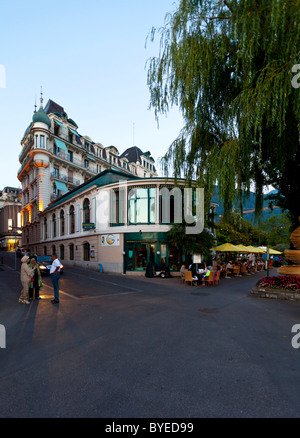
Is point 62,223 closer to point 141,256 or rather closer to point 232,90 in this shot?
point 141,256

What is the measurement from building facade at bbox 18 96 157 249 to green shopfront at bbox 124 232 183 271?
965 inches

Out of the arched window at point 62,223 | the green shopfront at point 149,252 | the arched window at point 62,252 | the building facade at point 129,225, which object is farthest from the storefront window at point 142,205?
the arched window at point 62,252

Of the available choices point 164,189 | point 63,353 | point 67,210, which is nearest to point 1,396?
point 63,353

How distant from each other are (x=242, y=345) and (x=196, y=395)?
2.27m

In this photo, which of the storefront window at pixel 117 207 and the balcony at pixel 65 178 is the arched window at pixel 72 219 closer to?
the storefront window at pixel 117 207

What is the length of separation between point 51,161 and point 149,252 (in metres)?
28.2

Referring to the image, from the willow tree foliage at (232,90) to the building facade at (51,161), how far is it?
34405mm

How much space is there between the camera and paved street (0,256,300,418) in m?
3.22

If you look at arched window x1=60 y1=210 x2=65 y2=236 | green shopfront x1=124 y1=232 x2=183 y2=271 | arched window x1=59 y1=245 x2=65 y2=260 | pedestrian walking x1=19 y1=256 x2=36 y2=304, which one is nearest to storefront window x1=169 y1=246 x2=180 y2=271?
green shopfront x1=124 y1=232 x2=183 y2=271

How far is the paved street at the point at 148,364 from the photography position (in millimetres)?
3223

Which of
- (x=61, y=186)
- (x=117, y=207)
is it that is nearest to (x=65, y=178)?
(x=61, y=186)

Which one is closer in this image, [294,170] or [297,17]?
[297,17]

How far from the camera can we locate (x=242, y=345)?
530cm
